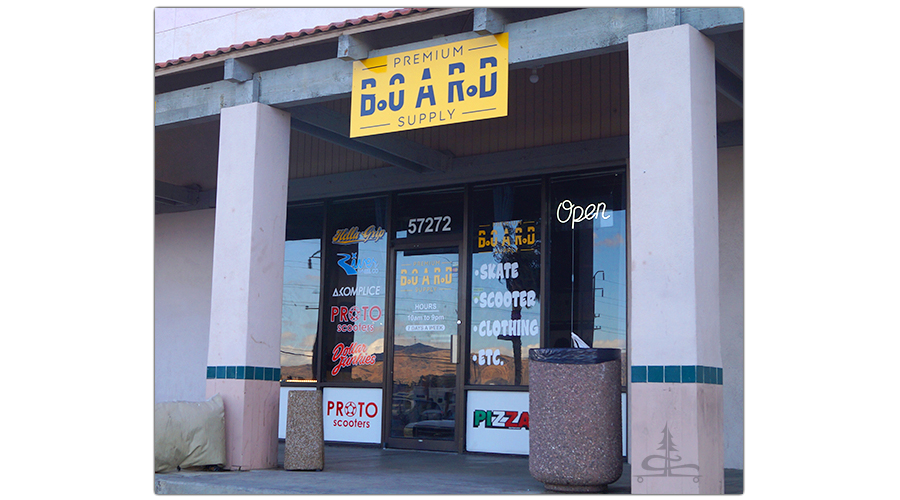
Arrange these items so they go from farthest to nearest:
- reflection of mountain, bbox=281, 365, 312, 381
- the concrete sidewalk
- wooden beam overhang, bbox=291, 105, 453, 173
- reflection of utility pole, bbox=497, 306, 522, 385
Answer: reflection of mountain, bbox=281, 365, 312, 381, reflection of utility pole, bbox=497, 306, 522, 385, wooden beam overhang, bbox=291, 105, 453, 173, the concrete sidewalk

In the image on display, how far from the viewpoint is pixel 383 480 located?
6.96m

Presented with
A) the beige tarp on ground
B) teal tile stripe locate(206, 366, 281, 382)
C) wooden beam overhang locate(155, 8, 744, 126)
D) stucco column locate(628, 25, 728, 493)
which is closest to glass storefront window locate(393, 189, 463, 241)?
wooden beam overhang locate(155, 8, 744, 126)

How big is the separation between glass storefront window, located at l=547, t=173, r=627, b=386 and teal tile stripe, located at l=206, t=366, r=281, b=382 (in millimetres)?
3351

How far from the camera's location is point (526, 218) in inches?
389

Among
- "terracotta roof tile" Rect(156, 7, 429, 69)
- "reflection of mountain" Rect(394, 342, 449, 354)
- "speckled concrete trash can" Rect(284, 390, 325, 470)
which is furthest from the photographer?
"reflection of mountain" Rect(394, 342, 449, 354)

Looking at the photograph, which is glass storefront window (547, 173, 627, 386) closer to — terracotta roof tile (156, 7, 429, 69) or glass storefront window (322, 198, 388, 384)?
glass storefront window (322, 198, 388, 384)

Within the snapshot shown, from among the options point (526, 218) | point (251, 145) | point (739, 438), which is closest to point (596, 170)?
point (526, 218)

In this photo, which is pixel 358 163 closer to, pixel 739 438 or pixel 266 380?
pixel 266 380

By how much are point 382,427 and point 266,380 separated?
2.94 meters

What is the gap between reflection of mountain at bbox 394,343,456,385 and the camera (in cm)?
1020

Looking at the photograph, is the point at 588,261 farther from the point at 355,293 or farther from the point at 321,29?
the point at 321,29

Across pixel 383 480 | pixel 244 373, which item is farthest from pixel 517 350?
pixel 244 373

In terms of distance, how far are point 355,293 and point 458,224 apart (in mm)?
1848

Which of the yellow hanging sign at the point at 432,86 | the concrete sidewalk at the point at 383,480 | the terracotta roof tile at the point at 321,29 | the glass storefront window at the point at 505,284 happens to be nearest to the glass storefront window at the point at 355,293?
the glass storefront window at the point at 505,284
